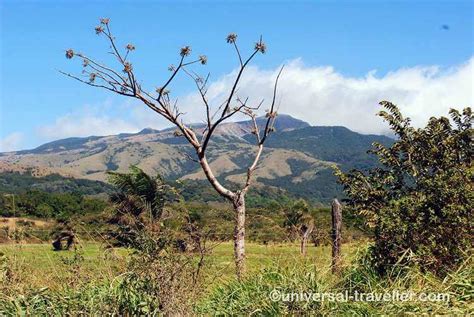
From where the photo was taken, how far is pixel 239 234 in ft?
33.5

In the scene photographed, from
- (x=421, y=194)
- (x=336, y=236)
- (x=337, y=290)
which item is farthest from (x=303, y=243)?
(x=421, y=194)

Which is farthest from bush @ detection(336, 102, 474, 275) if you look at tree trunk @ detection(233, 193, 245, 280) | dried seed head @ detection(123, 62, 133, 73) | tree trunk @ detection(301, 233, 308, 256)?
dried seed head @ detection(123, 62, 133, 73)

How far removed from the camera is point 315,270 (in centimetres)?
808

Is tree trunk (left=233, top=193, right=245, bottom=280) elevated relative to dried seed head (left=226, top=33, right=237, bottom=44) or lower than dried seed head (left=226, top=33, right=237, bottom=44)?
lower

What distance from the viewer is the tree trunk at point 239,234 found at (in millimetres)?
9508

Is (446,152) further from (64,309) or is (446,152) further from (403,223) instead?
(64,309)

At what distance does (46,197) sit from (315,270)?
55.3m

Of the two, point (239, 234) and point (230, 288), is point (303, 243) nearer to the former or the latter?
point (239, 234)

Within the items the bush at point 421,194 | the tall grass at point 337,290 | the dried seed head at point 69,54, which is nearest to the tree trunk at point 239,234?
the tall grass at point 337,290

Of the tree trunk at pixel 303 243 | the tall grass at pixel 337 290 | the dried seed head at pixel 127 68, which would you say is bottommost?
the tall grass at pixel 337 290

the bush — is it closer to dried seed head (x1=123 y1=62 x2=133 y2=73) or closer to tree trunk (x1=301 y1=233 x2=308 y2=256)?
tree trunk (x1=301 y1=233 x2=308 y2=256)

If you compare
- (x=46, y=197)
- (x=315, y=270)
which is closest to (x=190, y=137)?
(x=315, y=270)

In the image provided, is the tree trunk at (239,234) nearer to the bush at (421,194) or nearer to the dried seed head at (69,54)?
the bush at (421,194)

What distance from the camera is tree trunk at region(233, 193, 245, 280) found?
951cm
